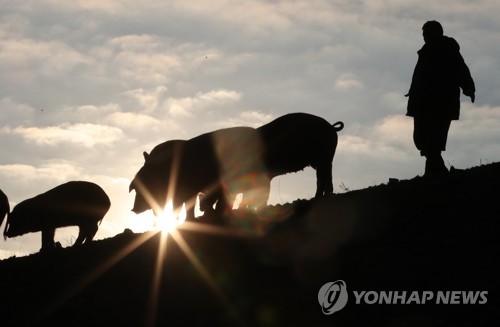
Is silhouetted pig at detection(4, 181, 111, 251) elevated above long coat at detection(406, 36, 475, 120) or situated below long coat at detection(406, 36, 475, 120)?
above

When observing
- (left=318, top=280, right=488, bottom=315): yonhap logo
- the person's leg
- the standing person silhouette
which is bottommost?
(left=318, top=280, right=488, bottom=315): yonhap logo

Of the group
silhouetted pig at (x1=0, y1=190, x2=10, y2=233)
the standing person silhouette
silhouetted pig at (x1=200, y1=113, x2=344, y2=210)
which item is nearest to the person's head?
the standing person silhouette

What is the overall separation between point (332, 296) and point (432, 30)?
23.4 feet

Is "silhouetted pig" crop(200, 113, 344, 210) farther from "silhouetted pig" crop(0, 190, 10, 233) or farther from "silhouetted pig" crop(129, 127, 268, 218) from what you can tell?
"silhouetted pig" crop(0, 190, 10, 233)

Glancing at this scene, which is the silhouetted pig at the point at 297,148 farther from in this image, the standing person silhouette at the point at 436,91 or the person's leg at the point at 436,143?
the person's leg at the point at 436,143

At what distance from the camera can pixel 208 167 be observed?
17.0m

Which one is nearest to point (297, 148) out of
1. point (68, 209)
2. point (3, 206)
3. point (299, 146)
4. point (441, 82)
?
point (299, 146)

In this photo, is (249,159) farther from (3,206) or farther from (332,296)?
(3,206)

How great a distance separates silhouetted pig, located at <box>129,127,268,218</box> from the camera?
16719 millimetres

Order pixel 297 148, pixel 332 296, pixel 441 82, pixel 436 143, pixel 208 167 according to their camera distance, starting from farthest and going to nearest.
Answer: pixel 208 167 → pixel 297 148 → pixel 441 82 → pixel 436 143 → pixel 332 296

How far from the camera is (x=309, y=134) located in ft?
55.2

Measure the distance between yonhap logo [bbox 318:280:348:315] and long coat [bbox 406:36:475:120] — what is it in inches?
237

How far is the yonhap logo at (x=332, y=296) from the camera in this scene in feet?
32.3

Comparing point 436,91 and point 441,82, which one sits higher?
point 441,82
